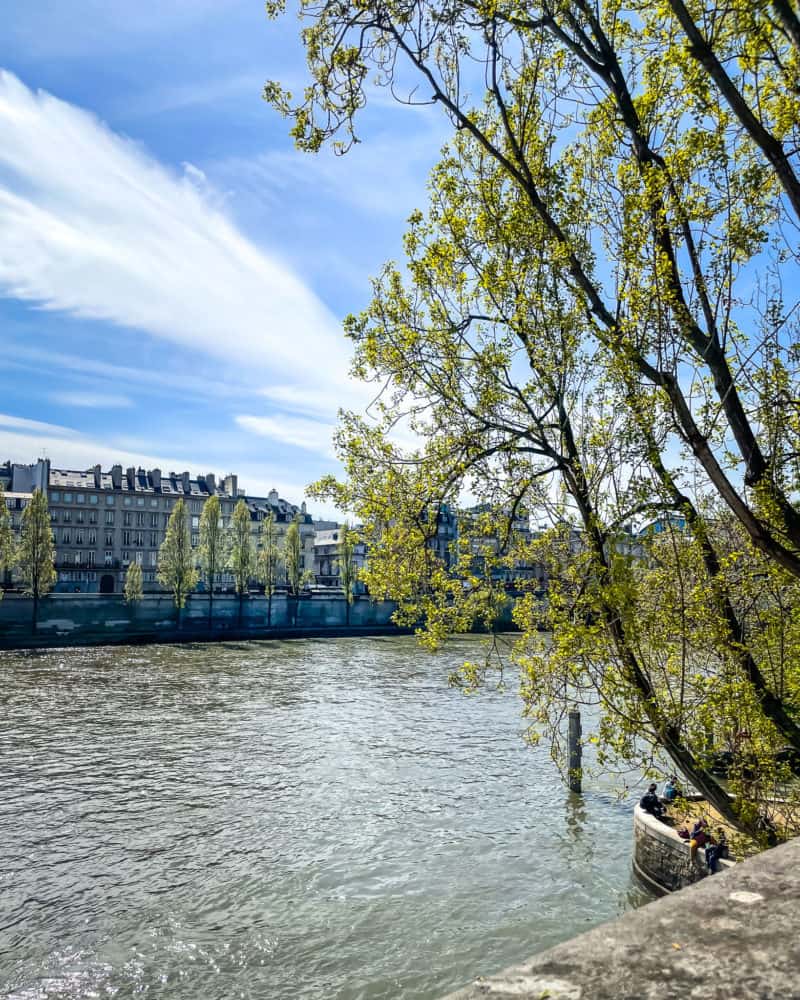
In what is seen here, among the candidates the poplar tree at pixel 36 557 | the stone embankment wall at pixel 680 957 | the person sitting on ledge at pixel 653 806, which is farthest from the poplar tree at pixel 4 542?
the stone embankment wall at pixel 680 957

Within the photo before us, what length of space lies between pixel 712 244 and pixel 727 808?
28.9 ft

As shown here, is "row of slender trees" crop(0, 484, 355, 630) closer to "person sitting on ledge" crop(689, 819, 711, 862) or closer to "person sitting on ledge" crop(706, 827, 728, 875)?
"person sitting on ledge" crop(689, 819, 711, 862)

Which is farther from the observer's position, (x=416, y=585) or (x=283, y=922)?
(x=283, y=922)

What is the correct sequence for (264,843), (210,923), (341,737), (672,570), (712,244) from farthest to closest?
(341,737) → (264,843) → (210,923) → (672,570) → (712,244)

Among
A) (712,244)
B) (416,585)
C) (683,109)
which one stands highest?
(683,109)

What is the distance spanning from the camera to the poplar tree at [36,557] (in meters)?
71.1

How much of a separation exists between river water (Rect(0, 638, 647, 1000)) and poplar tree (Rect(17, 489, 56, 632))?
36.8 m

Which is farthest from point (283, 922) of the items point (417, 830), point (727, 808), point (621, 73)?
point (621, 73)

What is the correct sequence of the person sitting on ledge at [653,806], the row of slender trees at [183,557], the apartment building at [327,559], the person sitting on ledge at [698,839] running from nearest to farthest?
the person sitting on ledge at [698,839] → the person sitting on ledge at [653,806] → the row of slender trees at [183,557] → the apartment building at [327,559]

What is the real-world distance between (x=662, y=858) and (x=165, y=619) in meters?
68.3

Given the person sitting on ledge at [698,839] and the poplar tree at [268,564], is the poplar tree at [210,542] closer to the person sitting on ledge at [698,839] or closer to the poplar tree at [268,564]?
the poplar tree at [268,564]

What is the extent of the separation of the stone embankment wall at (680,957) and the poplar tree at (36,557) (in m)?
74.4

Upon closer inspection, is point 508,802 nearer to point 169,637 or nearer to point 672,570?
point 672,570

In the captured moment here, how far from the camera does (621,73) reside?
1055 centimetres
